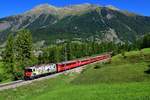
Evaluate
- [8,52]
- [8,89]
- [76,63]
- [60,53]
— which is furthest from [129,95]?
[60,53]

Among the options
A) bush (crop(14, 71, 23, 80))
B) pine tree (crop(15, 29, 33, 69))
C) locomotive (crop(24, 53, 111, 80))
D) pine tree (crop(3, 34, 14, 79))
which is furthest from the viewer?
pine tree (crop(15, 29, 33, 69))

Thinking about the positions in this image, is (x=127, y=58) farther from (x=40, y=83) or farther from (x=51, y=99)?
(x=51, y=99)

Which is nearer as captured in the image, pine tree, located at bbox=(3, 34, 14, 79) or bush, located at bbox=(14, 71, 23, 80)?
bush, located at bbox=(14, 71, 23, 80)

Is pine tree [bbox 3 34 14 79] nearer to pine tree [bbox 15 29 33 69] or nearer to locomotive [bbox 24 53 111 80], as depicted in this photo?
pine tree [bbox 15 29 33 69]

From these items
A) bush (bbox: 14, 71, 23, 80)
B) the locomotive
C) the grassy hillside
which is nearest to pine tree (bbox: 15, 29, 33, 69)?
bush (bbox: 14, 71, 23, 80)

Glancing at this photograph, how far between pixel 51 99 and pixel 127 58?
4745cm

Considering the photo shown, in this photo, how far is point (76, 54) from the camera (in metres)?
174

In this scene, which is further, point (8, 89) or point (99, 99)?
point (8, 89)

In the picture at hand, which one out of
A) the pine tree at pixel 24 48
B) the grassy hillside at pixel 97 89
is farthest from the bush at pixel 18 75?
the grassy hillside at pixel 97 89

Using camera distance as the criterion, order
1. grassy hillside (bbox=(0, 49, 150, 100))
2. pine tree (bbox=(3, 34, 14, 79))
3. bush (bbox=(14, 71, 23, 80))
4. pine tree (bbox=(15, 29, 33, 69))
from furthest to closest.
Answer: pine tree (bbox=(15, 29, 33, 69)) < pine tree (bbox=(3, 34, 14, 79)) < bush (bbox=(14, 71, 23, 80)) < grassy hillside (bbox=(0, 49, 150, 100))

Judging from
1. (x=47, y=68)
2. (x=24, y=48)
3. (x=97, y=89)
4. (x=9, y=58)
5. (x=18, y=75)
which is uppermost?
(x=24, y=48)

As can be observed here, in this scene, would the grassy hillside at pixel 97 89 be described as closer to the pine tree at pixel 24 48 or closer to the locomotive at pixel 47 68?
the locomotive at pixel 47 68

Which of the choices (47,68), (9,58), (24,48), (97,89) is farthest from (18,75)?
(97,89)

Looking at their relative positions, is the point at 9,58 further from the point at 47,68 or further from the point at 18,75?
the point at 47,68
